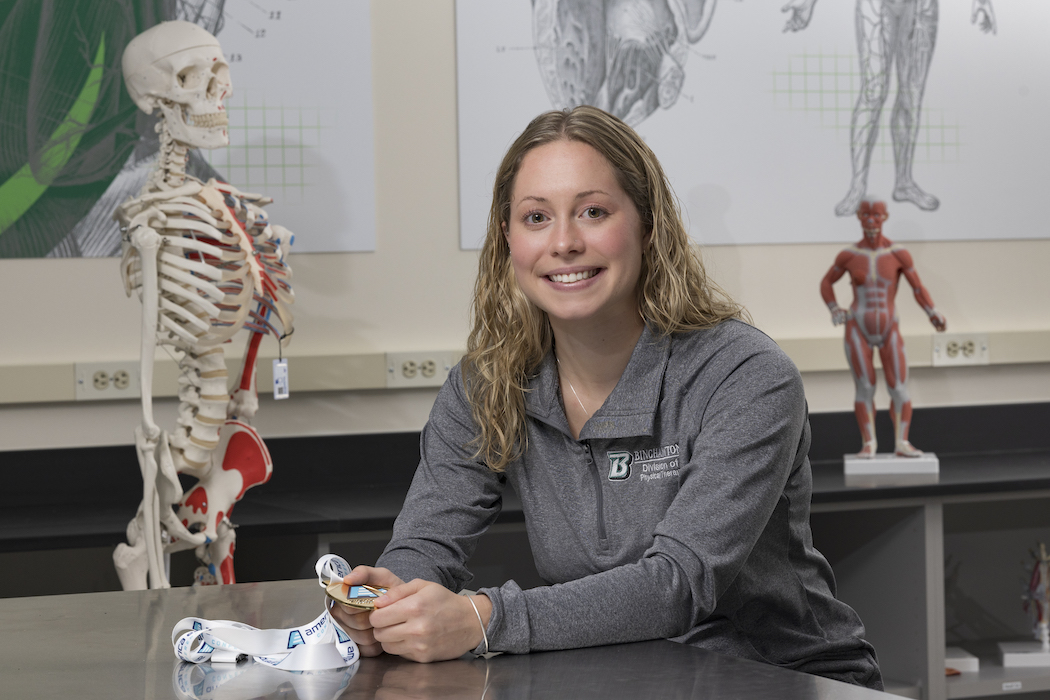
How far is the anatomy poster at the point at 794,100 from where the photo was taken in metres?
2.89

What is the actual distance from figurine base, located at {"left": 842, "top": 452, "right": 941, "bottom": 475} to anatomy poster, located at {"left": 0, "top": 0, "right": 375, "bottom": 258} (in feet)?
4.61

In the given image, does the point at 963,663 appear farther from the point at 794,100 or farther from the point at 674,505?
the point at 674,505

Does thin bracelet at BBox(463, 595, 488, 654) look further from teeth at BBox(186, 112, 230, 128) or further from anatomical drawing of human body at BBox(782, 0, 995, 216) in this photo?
anatomical drawing of human body at BBox(782, 0, 995, 216)

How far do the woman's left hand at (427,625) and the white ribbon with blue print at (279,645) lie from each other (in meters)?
0.05

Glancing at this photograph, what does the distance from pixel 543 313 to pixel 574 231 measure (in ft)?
0.64

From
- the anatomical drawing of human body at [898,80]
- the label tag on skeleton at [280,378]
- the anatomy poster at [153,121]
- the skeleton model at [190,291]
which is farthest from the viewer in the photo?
the anatomical drawing of human body at [898,80]

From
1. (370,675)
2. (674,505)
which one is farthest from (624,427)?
(370,675)

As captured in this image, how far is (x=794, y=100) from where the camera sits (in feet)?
10.1

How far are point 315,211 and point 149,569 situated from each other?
1080mm

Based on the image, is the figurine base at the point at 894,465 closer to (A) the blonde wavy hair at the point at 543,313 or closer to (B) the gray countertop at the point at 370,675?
(A) the blonde wavy hair at the point at 543,313

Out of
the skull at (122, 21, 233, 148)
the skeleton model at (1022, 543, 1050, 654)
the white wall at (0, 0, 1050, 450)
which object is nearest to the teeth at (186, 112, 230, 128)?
the skull at (122, 21, 233, 148)

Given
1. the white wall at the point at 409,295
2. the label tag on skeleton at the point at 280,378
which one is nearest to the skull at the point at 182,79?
the label tag on skeleton at the point at 280,378

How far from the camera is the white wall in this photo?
8.64 feet

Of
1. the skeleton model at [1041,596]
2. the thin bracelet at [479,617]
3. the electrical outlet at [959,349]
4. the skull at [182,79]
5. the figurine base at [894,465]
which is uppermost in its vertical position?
the skull at [182,79]
